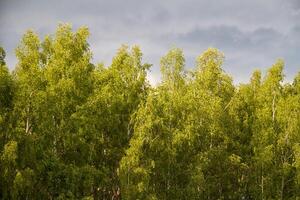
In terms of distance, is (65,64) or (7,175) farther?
(65,64)

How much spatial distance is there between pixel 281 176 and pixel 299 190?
185 centimetres

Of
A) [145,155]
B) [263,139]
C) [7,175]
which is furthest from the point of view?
[263,139]

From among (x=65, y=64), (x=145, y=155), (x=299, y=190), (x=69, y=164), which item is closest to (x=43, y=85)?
(x=65, y=64)

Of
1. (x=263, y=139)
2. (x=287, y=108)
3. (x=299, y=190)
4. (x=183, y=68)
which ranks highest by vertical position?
(x=183, y=68)

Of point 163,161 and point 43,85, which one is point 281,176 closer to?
point 163,161

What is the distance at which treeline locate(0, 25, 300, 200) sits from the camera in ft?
106

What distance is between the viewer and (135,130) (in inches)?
1366

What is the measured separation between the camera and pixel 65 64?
35.4 meters

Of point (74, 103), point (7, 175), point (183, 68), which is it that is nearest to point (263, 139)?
point (183, 68)

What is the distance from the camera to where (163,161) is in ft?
118

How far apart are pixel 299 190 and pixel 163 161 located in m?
13.0

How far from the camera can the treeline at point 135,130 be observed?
106 feet

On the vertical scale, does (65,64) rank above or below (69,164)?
above

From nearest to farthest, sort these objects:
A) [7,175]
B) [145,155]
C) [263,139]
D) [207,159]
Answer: [7,175] < [145,155] < [207,159] < [263,139]
